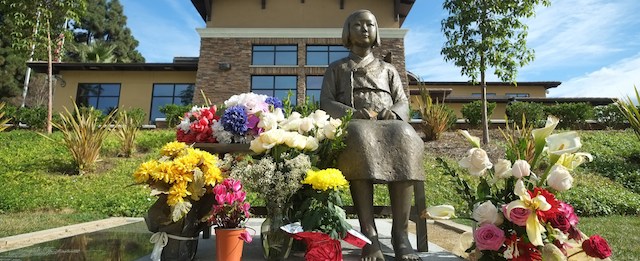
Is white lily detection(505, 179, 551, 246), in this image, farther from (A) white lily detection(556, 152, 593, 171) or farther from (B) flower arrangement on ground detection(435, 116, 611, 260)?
(A) white lily detection(556, 152, 593, 171)

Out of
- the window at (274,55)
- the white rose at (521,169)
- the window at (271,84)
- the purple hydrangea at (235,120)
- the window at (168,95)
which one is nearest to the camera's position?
the white rose at (521,169)

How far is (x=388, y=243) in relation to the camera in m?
3.78

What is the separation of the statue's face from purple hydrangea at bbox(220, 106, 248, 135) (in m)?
1.23

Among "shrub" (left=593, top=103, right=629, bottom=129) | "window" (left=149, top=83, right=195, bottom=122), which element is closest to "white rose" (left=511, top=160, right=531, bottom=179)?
"shrub" (left=593, top=103, right=629, bottom=129)

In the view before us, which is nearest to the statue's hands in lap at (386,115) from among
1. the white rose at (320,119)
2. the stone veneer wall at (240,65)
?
the white rose at (320,119)

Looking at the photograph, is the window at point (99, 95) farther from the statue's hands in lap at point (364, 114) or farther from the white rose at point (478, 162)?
the white rose at point (478, 162)

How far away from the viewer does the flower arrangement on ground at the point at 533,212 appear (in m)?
1.97

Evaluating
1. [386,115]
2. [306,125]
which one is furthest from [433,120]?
[306,125]

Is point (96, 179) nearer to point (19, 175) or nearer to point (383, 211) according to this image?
point (19, 175)

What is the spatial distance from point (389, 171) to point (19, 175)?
10209 mm

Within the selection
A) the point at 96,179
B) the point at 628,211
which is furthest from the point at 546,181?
the point at 96,179

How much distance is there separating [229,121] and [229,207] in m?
0.88

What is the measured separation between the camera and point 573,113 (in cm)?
1569

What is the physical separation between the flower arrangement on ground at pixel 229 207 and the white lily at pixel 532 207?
1704mm
